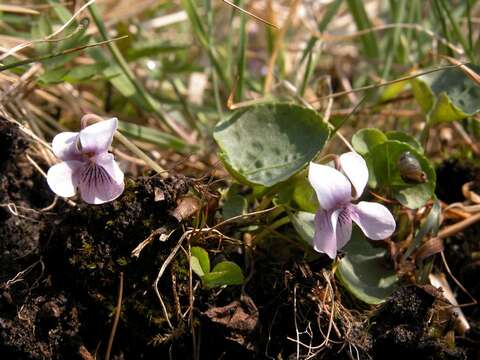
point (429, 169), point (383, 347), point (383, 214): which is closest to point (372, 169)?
point (429, 169)

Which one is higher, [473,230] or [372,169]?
[372,169]

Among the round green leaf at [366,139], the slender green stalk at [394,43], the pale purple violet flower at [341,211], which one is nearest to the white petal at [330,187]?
the pale purple violet flower at [341,211]

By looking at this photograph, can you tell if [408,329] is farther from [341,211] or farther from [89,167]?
→ [89,167]

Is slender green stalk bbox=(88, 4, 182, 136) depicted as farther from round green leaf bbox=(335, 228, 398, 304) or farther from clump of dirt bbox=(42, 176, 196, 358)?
round green leaf bbox=(335, 228, 398, 304)

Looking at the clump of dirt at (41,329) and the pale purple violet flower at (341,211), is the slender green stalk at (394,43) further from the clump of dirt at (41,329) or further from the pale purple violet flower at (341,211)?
the clump of dirt at (41,329)

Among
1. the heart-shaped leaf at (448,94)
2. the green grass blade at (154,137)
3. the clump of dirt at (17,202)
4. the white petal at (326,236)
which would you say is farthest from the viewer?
the green grass blade at (154,137)

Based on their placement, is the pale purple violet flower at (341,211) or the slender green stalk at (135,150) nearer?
the pale purple violet flower at (341,211)

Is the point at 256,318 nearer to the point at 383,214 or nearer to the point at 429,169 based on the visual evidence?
the point at 383,214
